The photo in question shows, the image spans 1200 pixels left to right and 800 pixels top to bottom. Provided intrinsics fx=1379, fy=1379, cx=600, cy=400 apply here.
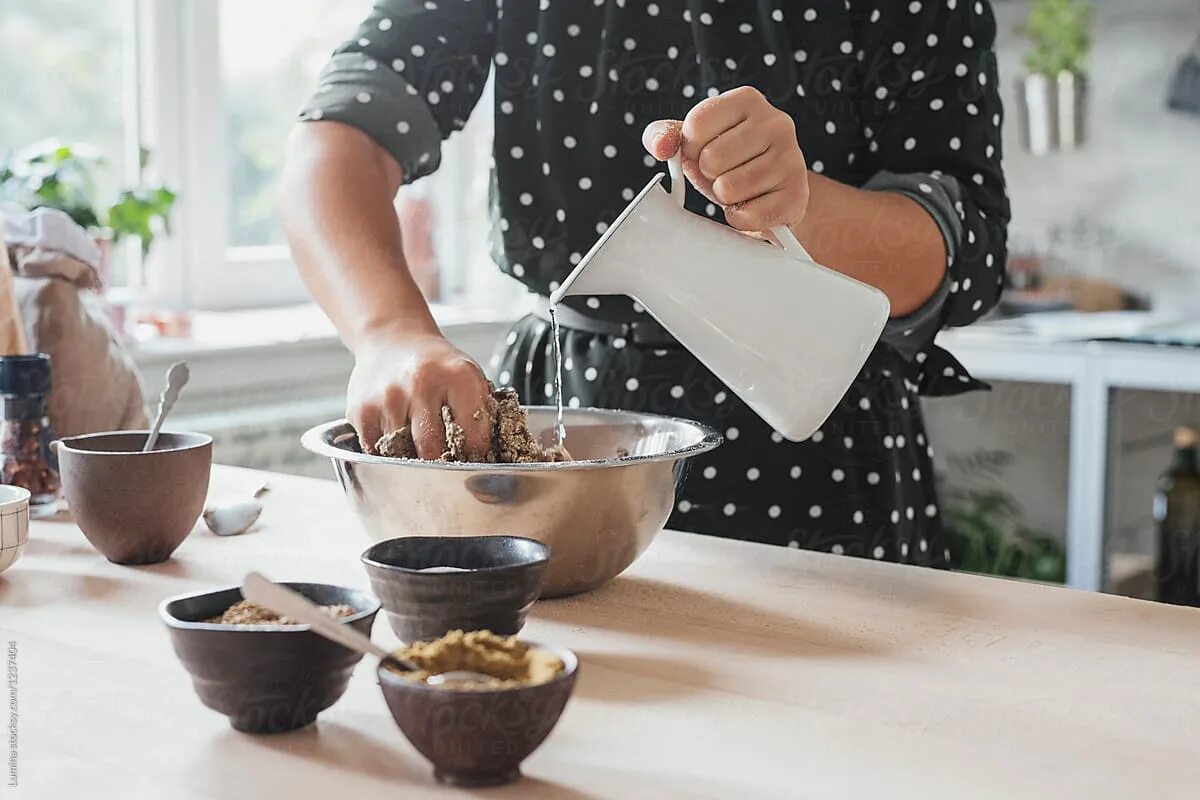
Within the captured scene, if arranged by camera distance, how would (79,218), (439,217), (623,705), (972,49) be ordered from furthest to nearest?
(439,217) < (79,218) < (972,49) < (623,705)

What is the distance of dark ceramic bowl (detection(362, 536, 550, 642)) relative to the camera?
2.46 feet

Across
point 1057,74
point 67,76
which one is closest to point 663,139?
point 67,76

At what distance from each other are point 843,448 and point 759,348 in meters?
0.47

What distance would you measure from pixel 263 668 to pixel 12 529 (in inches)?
14.9

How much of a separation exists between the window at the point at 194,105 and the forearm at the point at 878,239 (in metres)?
1.63

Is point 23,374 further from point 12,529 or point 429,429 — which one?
point 429,429

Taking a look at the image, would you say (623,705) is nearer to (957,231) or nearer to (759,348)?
(759,348)

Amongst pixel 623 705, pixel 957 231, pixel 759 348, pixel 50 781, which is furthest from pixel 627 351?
pixel 50 781

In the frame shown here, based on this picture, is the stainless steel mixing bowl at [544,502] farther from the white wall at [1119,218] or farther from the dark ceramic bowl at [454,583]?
the white wall at [1119,218]

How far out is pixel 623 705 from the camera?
722mm

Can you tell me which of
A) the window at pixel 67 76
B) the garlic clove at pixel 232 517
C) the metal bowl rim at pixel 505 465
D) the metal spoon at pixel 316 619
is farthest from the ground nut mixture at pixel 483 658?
the window at pixel 67 76

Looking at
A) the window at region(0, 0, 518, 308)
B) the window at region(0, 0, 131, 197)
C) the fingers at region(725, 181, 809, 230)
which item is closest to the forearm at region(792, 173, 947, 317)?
the fingers at region(725, 181, 809, 230)

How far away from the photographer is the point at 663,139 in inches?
33.2

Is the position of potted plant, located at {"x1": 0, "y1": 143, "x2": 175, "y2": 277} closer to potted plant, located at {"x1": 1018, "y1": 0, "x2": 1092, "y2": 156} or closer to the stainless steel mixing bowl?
the stainless steel mixing bowl
